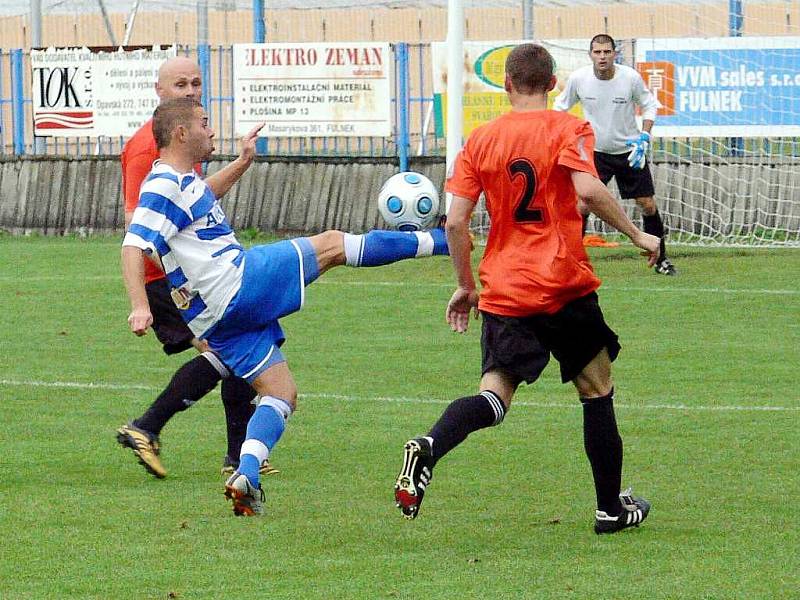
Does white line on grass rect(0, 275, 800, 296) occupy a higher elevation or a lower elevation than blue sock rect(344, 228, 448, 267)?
lower

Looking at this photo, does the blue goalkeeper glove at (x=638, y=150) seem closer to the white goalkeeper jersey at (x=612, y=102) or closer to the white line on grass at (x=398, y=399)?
the white goalkeeper jersey at (x=612, y=102)

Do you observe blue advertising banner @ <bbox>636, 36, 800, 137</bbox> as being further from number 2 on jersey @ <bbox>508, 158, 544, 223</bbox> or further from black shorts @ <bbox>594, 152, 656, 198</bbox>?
number 2 on jersey @ <bbox>508, 158, 544, 223</bbox>

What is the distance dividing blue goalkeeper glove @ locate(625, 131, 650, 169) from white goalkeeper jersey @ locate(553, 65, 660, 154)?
0.34ft

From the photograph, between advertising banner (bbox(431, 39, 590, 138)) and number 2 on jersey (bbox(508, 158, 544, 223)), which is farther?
advertising banner (bbox(431, 39, 590, 138))

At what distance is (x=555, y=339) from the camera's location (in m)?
5.93

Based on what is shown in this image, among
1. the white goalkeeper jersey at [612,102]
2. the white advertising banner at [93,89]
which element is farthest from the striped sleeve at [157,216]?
the white advertising banner at [93,89]

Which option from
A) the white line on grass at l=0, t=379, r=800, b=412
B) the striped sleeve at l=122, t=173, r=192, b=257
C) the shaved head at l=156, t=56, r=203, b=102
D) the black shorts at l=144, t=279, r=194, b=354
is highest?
the shaved head at l=156, t=56, r=203, b=102

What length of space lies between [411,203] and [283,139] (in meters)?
11.9

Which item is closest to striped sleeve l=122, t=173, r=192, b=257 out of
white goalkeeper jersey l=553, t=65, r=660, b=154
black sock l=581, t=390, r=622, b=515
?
black sock l=581, t=390, r=622, b=515

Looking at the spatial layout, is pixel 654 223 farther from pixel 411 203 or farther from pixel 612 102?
pixel 411 203

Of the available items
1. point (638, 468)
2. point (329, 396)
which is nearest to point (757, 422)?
point (638, 468)

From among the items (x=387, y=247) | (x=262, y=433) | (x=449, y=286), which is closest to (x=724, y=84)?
(x=449, y=286)

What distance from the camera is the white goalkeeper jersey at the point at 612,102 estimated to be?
14039mm

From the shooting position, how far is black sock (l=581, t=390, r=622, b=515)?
5.93 m
